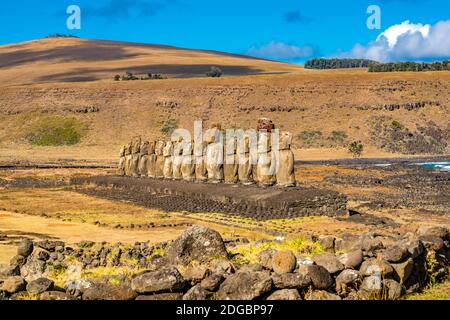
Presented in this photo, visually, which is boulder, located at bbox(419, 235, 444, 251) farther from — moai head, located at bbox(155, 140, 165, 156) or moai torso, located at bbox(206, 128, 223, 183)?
moai head, located at bbox(155, 140, 165, 156)

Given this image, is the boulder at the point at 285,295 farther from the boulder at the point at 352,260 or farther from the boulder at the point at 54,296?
the boulder at the point at 54,296

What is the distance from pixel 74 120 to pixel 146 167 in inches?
2395

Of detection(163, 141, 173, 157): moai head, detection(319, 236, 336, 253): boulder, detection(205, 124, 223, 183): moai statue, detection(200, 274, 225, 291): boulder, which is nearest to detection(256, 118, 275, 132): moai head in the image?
detection(205, 124, 223, 183): moai statue

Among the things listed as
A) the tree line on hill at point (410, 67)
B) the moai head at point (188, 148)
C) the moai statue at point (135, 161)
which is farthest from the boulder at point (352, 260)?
the tree line on hill at point (410, 67)

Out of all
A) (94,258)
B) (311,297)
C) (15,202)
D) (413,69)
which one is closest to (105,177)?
(15,202)

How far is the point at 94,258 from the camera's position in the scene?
54.1ft

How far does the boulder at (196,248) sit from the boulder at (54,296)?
3.58 meters

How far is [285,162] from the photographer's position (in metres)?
33.6

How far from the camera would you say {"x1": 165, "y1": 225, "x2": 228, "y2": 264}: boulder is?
13211 millimetres

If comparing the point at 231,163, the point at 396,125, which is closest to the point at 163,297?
the point at 231,163

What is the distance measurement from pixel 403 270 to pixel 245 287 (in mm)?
3097

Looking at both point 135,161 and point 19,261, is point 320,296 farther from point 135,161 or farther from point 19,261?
point 135,161

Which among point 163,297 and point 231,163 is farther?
point 231,163
